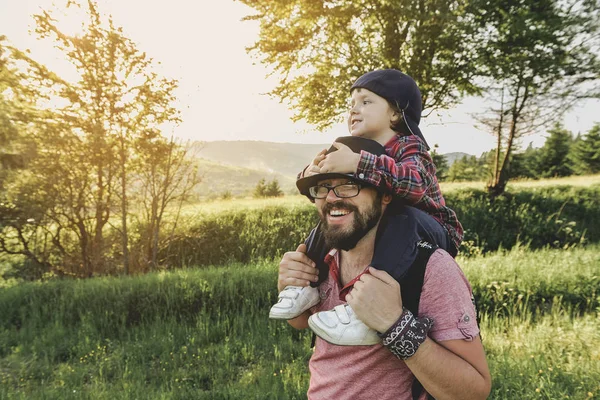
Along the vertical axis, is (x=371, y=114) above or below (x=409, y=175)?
above

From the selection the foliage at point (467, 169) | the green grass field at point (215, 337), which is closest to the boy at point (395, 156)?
the green grass field at point (215, 337)

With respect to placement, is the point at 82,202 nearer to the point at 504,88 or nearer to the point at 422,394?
the point at 422,394

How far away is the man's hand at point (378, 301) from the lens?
1.25 metres

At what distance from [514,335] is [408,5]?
10.4 metres

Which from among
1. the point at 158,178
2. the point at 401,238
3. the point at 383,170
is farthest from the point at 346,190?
the point at 158,178

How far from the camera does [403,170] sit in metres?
1.69

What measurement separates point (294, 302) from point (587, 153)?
60.7 meters

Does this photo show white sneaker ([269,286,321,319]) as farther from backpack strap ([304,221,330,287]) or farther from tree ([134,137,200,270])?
tree ([134,137,200,270])

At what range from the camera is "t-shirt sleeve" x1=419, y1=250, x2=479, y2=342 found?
4.15 feet

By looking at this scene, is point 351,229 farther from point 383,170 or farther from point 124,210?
point 124,210

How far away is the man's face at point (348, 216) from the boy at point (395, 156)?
10 centimetres

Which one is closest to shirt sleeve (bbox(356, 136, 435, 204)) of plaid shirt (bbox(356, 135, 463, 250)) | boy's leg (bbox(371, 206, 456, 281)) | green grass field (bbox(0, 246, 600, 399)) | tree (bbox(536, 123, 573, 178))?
plaid shirt (bbox(356, 135, 463, 250))

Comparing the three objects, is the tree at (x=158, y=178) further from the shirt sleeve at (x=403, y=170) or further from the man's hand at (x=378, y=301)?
the man's hand at (x=378, y=301)

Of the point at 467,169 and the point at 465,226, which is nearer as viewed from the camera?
the point at 465,226
